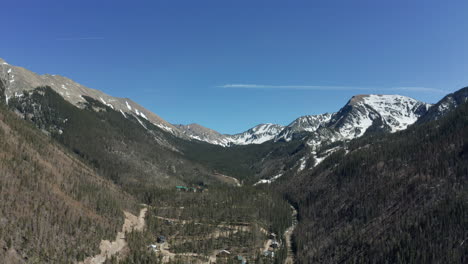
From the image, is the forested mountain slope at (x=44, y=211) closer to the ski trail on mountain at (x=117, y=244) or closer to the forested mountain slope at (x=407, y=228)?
the ski trail on mountain at (x=117, y=244)

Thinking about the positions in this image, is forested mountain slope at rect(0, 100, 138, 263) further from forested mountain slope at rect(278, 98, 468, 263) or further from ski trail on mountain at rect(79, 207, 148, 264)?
forested mountain slope at rect(278, 98, 468, 263)

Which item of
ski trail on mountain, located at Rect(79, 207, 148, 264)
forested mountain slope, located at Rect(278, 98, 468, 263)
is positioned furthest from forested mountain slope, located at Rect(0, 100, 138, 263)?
forested mountain slope, located at Rect(278, 98, 468, 263)

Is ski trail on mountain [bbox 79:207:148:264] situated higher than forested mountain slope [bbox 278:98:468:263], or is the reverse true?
Answer: forested mountain slope [bbox 278:98:468:263]

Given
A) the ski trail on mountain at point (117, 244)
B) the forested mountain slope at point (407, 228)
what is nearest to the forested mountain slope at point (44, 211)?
the ski trail on mountain at point (117, 244)

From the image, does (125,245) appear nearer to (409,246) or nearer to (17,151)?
(17,151)

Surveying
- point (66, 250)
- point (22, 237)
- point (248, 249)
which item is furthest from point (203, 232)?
point (22, 237)
